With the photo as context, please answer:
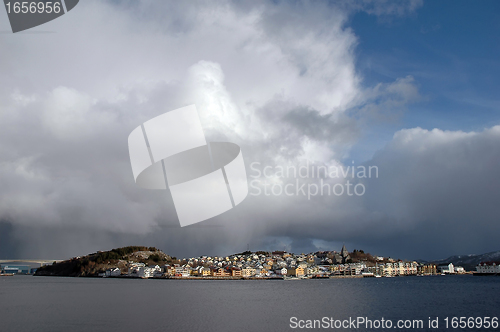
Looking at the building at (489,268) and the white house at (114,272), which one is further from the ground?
the building at (489,268)

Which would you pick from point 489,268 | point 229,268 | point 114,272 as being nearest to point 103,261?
point 114,272

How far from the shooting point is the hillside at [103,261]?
133750 millimetres

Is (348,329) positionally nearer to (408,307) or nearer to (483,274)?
(408,307)

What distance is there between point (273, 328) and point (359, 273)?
10861cm

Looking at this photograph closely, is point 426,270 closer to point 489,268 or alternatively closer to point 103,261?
point 489,268

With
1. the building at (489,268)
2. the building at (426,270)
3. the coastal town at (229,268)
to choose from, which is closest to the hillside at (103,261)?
the coastal town at (229,268)

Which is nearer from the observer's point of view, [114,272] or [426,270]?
[114,272]

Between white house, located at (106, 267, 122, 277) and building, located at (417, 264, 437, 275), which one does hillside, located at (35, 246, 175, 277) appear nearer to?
white house, located at (106, 267, 122, 277)

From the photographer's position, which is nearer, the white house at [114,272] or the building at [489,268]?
the building at [489,268]

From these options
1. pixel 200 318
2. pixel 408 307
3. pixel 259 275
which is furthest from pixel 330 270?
pixel 200 318

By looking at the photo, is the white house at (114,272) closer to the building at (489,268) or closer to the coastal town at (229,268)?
the coastal town at (229,268)

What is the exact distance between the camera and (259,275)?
11075cm

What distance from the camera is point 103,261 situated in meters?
140

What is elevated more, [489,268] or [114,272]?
[489,268]
